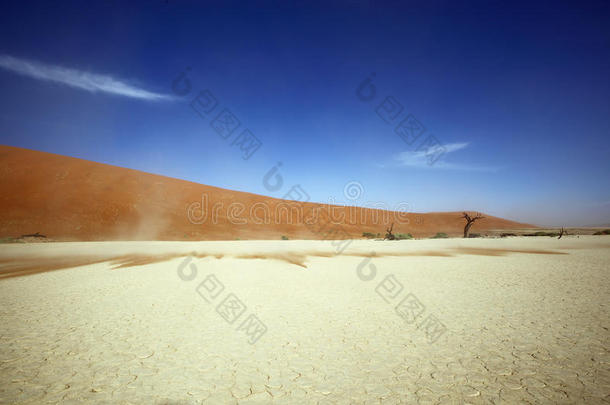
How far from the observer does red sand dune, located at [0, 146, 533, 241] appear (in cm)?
2530

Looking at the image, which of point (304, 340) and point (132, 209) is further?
point (132, 209)

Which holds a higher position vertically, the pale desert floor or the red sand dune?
the red sand dune

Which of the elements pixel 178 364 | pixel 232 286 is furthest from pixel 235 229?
pixel 178 364

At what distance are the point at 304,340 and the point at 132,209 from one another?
3409 cm

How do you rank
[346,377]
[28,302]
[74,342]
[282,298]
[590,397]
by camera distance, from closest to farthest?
[590,397] → [346,377] → [74,342] → [28,302] → [282,298]

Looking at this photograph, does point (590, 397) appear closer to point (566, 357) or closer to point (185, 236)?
point (566, 357)

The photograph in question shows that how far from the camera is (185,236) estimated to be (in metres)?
26.8

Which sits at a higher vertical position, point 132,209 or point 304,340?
point 132,209

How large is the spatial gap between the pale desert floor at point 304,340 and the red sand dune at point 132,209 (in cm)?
2121

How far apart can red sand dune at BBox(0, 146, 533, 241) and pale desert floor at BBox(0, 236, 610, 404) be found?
69.6 ft

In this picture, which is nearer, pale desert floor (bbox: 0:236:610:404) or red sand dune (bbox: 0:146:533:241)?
pale desert floor (bbox: 0:236:610:404)

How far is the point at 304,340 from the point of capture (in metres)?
4.23

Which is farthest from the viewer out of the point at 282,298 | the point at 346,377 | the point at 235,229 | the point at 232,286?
the point at 235,229

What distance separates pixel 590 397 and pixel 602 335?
98.0 inches
